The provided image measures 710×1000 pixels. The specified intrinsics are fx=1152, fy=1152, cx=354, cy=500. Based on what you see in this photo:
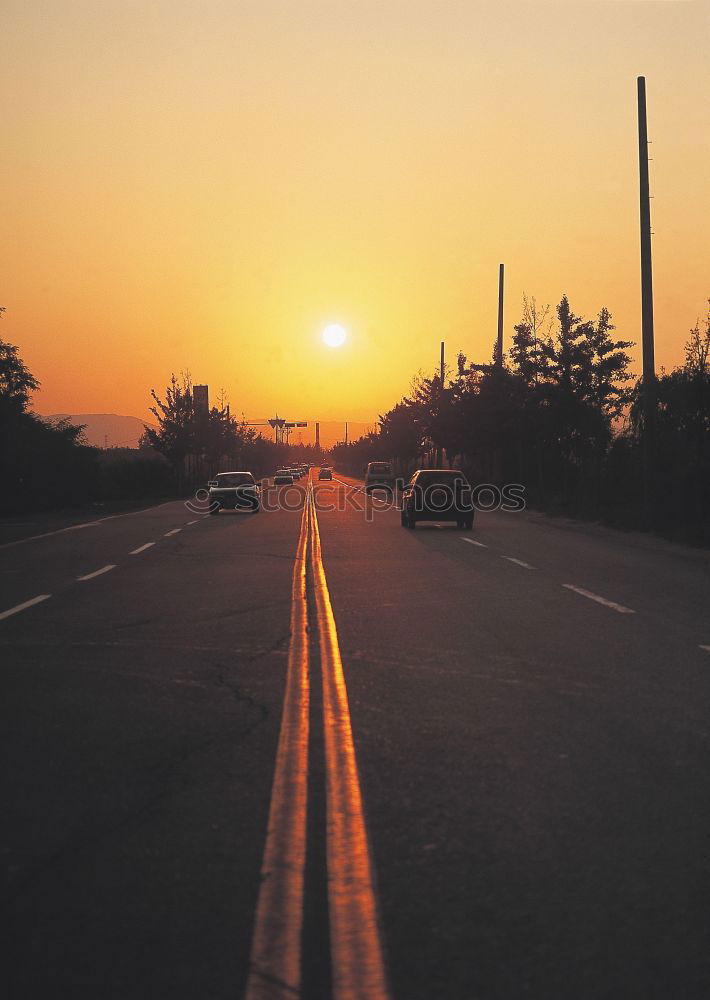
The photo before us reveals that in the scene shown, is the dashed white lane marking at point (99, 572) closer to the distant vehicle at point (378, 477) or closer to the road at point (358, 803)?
the road at point (358, 803)

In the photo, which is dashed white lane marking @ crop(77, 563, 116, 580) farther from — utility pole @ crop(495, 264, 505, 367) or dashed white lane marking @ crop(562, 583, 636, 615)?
utility pole @ crop(495, 264, 505, 367)

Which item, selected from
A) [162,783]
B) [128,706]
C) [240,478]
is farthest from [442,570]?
[240,478]

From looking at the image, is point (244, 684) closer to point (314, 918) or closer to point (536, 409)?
point (314, 918)

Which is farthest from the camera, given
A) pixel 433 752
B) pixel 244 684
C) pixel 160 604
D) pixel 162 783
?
pixel 160 604

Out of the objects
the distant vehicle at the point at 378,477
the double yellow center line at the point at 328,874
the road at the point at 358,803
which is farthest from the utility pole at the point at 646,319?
the distant vehicle at the point at 378,477

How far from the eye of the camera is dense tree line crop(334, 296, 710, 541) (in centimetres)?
2847

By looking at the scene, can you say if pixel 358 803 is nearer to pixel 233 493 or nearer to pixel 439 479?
pixel 439 479

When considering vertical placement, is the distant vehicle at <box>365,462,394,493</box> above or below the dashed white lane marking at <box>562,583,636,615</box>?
above

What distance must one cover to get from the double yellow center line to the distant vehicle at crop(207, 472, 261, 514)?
34420 millimetres

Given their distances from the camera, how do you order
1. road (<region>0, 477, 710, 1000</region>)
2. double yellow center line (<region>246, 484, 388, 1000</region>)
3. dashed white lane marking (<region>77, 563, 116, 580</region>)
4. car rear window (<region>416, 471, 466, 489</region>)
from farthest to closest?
car rear window (<region>416, 471, 466, 489</region>) < dashed white lane marking (<region>77, 563, 116, 580</region>) < road (<region>0, 477, 710, 1000</region>) < double yellow center line (<region>246, 484, 388, 1000</region>)

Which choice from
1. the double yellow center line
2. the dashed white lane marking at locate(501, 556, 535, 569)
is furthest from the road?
the dashed white lane marking at locate(501, 556, 535, 569)

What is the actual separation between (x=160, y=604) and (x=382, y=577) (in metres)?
4.49

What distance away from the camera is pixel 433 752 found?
6688mm

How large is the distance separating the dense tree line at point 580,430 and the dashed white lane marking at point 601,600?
10.0m
